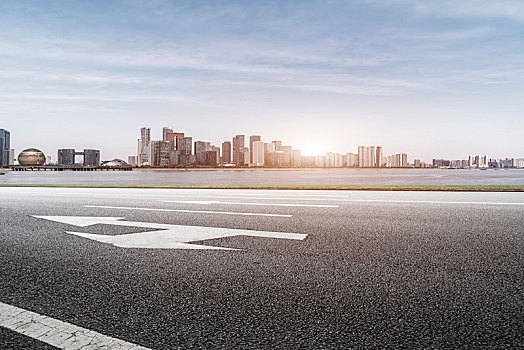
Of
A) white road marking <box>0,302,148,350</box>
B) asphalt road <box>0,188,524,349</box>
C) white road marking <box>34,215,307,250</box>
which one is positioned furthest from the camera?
white road marking <box>34,215,307,250</box>

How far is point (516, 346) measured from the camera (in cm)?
256

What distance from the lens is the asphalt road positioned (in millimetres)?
2795

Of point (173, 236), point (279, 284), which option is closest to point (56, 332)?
point (279, 284)

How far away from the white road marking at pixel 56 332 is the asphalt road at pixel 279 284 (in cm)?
5

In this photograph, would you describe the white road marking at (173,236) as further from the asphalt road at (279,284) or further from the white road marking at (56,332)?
the white road marking at (56,332)

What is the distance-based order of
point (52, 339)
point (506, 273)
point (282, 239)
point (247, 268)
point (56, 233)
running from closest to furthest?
point (52, 339) < point (506, 273) < point (247, 268) < point (282, 239) < point (56, 233)

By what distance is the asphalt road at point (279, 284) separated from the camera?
2.79 metres

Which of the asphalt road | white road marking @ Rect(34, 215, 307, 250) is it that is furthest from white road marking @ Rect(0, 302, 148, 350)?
white road marking @ Rect(34, 215, 307, 250)

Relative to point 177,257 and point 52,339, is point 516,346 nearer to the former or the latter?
point 52,339

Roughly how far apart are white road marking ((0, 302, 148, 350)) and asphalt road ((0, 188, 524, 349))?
0.05 m

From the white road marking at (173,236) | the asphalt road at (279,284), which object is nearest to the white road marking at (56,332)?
the asphalt road at (279,284)

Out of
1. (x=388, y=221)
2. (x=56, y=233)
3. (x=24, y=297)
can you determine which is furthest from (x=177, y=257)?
(x=388, y=221)

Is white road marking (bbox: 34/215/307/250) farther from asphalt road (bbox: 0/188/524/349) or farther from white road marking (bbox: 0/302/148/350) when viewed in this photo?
white road marking (bbox: 0/302/148/350)

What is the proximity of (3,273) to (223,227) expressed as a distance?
3.78m
